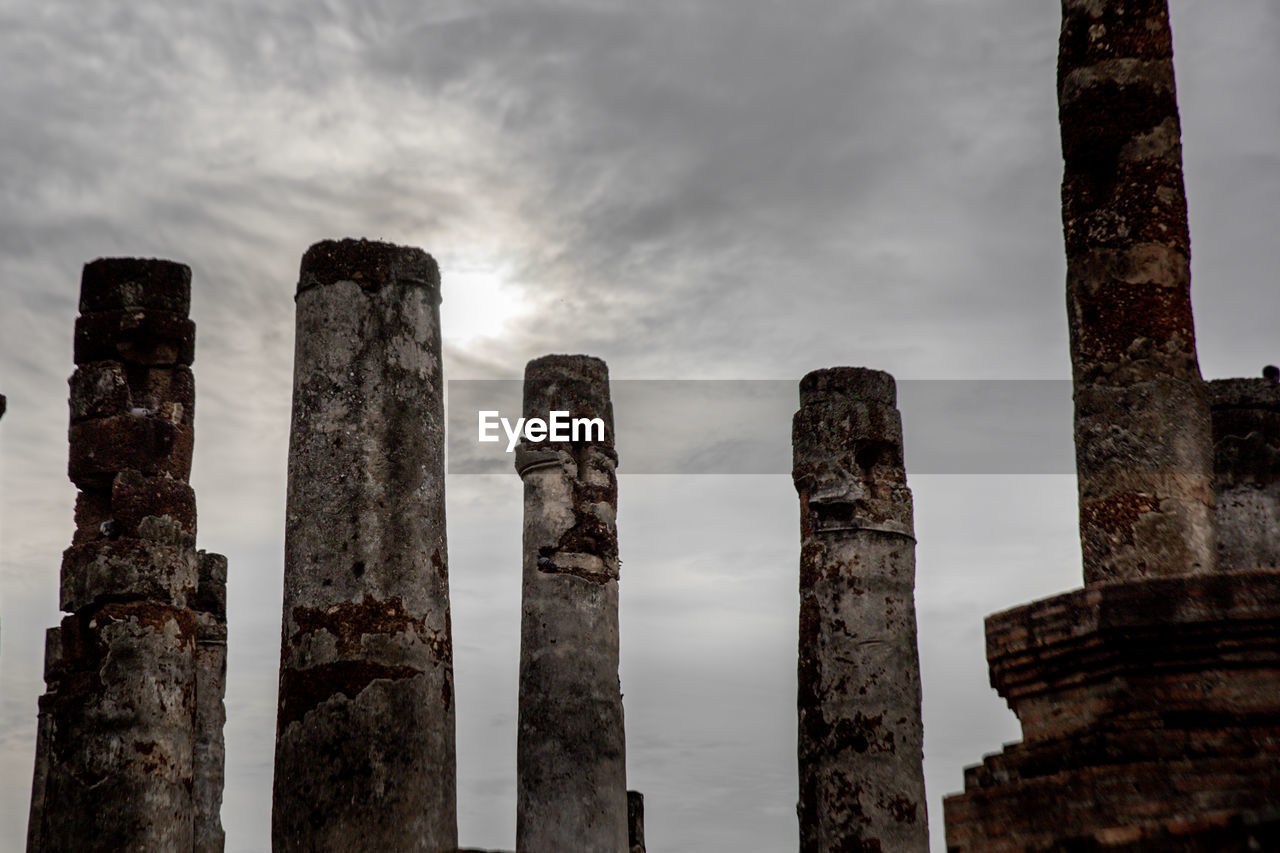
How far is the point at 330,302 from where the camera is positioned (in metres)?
8.53

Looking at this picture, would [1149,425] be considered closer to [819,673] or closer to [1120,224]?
[1120,224]

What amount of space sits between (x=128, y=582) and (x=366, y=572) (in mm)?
4916

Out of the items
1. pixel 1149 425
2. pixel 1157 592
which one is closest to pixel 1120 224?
pixel 1149 425

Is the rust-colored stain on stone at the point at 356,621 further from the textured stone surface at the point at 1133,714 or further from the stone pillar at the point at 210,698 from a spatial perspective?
the stone pillar at the point at 210,698

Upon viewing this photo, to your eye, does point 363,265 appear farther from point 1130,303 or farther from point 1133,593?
point 1133,593

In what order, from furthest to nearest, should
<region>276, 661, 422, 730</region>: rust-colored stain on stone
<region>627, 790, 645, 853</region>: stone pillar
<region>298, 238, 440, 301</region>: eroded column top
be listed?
1. <region>627, 790, 645, 853</region>: stone pillar
2. <region>298, 238, 440, 301</region>: eroded column top
3. <region>276, 661, 422, 730</region>: rust-colored stain on stone

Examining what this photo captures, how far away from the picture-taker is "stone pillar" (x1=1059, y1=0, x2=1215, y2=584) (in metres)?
8.27

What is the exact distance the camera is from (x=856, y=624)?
42.5 ft

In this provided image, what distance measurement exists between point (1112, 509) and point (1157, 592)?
1847 mm

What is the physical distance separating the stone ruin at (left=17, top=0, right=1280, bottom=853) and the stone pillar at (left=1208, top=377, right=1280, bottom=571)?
0.10 feet

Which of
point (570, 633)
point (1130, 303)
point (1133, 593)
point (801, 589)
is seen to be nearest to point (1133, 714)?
point (1133, 593)

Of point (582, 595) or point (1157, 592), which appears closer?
point (1157, 592)

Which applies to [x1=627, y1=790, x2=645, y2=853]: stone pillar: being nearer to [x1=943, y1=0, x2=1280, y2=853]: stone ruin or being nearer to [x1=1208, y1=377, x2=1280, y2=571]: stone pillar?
[x1=1208, y1=377, x2=1280, y2=571]: stone pillar

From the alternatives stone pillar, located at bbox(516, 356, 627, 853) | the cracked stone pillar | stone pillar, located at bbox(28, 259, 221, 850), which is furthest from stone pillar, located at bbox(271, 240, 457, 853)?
stone pillar, located at bbox(516, 356, 627, 853)
